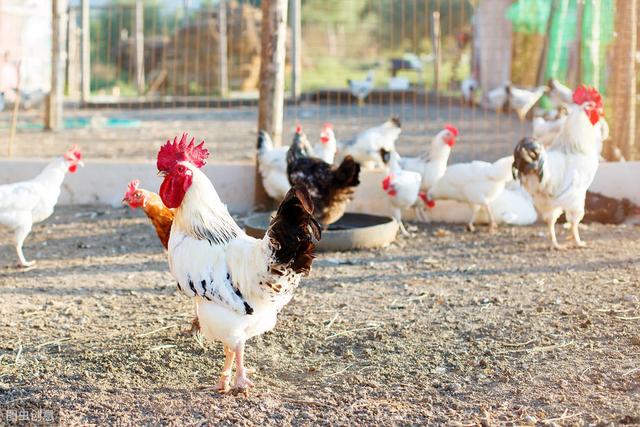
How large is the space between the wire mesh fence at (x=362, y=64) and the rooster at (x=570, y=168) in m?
2.15

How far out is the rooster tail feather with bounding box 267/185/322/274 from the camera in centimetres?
362

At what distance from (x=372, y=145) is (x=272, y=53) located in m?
1.91

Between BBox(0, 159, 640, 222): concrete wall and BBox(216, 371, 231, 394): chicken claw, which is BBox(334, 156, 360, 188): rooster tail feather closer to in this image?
BBox(0, 159, 640, 222): concrete wall

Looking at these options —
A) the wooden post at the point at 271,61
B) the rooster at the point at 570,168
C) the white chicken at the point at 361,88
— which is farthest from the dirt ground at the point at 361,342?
the white chicken at the point at 361,88

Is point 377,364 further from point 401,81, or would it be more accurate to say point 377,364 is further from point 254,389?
point 401,81

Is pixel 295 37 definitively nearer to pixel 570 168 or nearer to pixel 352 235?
pixel 352 235

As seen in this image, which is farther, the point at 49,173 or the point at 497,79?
the point at 497,79


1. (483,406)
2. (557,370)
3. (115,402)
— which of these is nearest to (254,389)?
(115,402)

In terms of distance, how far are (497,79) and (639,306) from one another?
1404 cm

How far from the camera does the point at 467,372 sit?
433 centimetres

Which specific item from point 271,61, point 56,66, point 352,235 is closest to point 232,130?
point 56,66

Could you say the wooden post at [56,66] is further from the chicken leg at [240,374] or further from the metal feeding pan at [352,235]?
the chicken leg at [240,374]

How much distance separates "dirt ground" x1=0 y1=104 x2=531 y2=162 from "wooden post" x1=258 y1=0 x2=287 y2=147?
2.57 meters

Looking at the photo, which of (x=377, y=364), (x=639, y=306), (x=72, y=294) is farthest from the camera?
(x=72, y=294)
